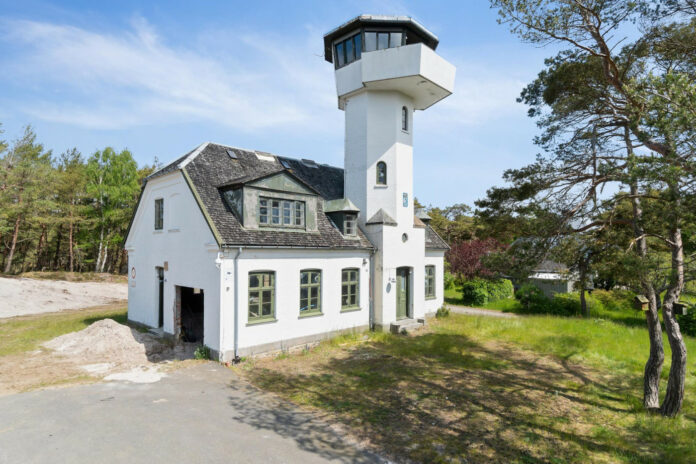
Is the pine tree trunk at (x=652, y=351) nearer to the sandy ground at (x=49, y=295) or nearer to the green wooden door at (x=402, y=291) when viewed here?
the green wooden door at (x=402, y=291)

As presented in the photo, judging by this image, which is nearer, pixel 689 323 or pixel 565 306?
pixel 689 323

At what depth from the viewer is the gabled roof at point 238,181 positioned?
12211mm

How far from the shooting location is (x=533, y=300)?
79.7 ft

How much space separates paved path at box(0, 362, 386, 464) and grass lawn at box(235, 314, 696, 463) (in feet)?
3.01

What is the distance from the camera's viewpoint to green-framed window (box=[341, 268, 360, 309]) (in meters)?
15.3

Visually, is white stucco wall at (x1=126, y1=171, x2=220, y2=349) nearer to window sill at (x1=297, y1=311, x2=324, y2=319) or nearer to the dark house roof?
the dark house roof

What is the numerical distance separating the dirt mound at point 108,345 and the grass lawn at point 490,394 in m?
4.21

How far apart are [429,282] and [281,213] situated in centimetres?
1059

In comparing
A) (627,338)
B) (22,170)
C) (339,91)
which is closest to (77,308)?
(22,170)

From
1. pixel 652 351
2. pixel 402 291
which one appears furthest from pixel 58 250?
pixel 652 351

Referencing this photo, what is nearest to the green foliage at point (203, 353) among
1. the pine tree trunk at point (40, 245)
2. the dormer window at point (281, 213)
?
the dormer window at point (281, 213)

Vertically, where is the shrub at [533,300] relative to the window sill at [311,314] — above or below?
below

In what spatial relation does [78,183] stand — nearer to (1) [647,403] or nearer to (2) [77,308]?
(2) [77,308]

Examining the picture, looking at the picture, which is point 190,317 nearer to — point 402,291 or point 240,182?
point 240,182
